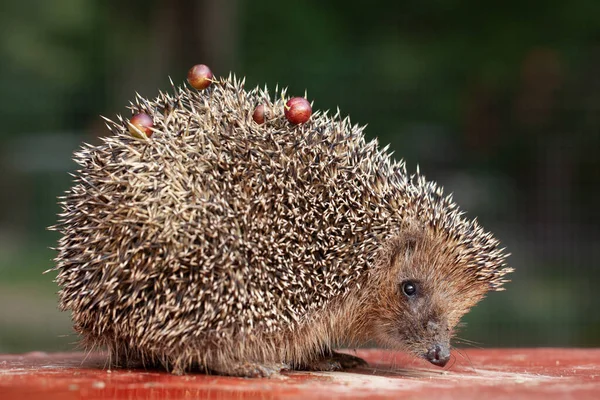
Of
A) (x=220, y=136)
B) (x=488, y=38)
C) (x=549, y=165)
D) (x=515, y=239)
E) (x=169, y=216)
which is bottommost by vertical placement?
(x=169, y=216)

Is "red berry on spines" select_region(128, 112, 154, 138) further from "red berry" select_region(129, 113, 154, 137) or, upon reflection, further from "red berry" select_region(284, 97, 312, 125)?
"red berry" select_region(284, 97, 312, 125)

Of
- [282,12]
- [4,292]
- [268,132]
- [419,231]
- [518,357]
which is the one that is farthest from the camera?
[282,12]

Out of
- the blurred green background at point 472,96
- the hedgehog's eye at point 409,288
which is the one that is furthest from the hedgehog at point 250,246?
the blurred green background at point 472,96

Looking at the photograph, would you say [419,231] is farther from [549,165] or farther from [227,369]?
[549,165]

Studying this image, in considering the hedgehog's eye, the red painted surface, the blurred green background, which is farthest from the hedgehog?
the blurred green background

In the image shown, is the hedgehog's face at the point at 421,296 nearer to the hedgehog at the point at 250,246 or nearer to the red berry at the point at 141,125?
the hedgehog at the point at 250,246

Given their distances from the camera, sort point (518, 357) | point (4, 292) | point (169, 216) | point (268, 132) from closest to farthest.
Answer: point (169, 216), point (268, 132), point (518, 357), point (4, 292)

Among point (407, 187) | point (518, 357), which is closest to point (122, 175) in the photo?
point (407, 187)
